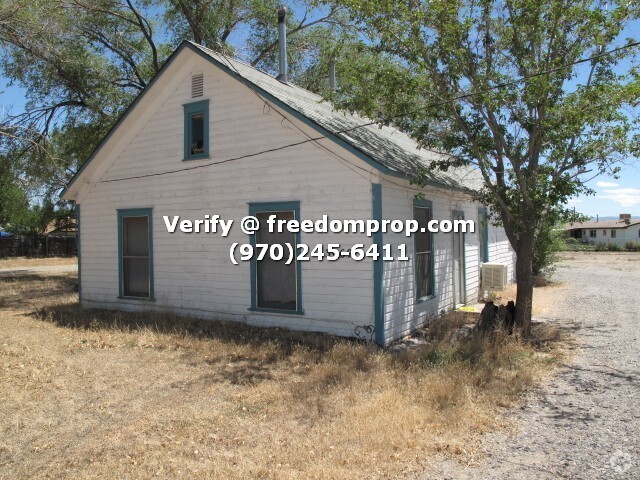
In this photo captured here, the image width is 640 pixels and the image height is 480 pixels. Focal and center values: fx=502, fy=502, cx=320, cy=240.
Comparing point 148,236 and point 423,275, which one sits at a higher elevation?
point 148,236

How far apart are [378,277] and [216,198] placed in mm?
3750

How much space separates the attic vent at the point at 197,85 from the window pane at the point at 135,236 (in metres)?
2.97

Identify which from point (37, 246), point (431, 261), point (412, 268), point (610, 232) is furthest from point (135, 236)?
point (610, 232)

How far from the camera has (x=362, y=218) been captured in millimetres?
8180

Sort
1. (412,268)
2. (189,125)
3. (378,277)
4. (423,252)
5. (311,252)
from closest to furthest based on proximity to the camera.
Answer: (378,277), (311,252), (412,268), (423,252), (189,125)

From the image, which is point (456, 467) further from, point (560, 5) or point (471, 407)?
point (560, 5)

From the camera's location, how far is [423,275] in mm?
9867

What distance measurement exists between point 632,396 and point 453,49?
17.9 ft

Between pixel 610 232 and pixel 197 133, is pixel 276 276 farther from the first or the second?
pixel 610 232

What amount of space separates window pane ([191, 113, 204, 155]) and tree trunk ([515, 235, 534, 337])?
21.1 ft

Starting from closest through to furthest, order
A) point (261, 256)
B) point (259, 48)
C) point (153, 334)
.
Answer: point (153, 334)
point (261, 256)
point (259, 48)

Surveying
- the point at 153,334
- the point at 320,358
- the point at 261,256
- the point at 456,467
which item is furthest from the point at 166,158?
the point at 456,467

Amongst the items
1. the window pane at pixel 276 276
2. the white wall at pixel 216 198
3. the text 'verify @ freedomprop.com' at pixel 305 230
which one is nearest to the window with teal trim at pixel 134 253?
the white wall at pixel 216 198

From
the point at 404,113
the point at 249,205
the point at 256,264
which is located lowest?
the point at 256,264
